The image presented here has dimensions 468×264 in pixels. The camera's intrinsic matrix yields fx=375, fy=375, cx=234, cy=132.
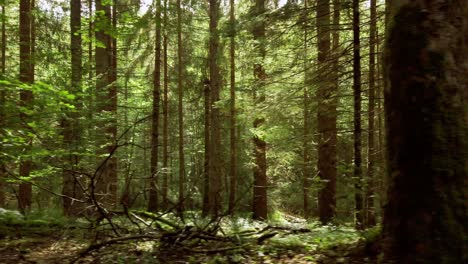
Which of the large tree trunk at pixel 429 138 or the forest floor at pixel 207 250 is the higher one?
the large tree trunk at pixel 429 138

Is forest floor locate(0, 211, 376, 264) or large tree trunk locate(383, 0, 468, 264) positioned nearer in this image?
large tree trunk locate(383, 0, 468, 264)

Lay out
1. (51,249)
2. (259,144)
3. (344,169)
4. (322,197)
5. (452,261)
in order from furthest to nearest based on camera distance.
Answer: (259,144)
(322,197)
(344,169)
(51,249)
(452,261)

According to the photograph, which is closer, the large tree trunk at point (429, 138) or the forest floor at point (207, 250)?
the large tree trunk at point (429, 138)

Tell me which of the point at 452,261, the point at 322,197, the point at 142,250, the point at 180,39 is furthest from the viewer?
the point at 180,39

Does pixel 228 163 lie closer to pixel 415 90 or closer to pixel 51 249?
pixel 51 249

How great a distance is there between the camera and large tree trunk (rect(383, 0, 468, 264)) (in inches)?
110

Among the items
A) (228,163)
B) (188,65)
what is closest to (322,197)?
(228,163)

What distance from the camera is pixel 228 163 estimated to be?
17969mm

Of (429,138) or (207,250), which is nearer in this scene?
(429,138)

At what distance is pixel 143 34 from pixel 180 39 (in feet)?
7.41

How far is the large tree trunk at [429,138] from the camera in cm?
280

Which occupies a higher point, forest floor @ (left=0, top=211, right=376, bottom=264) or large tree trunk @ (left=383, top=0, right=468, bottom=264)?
large tree trunk @ (left=383, top=0, right=468, bottom=264)

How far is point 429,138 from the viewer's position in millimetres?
2891

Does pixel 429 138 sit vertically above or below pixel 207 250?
above
